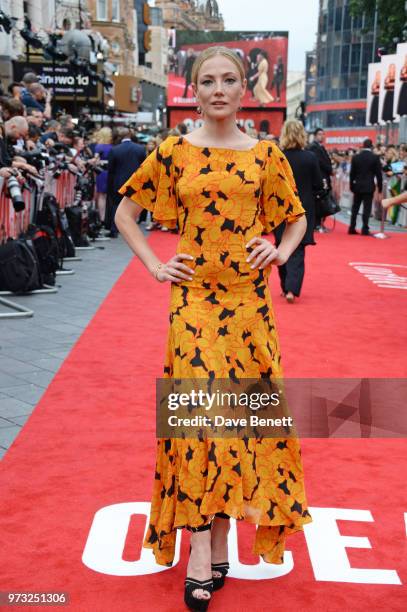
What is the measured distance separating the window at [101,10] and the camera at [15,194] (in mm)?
70219

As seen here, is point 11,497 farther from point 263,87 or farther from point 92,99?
point 263,87

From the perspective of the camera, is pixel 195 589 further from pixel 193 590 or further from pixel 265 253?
pixel 265 253

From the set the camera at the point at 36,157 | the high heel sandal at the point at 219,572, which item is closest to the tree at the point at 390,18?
the camera at the point at 36,157

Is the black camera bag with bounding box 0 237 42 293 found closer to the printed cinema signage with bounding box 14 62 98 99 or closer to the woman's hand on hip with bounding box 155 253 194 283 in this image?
the woman's hand on hip with bounding box 155 253 194 283

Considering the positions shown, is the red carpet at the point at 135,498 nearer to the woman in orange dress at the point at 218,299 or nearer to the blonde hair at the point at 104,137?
the woman in orange dress at the point at 218,299

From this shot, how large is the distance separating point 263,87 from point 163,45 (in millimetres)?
93937

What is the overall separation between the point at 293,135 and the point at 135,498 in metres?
5.97

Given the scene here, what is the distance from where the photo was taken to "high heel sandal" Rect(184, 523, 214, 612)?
9.62 feet

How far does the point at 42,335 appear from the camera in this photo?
24.5 ft

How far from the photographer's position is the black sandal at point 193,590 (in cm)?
293

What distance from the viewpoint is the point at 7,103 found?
31.4 feet

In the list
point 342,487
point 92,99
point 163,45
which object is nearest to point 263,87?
point 92,99

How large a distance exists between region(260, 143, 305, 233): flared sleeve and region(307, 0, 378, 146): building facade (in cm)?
8119

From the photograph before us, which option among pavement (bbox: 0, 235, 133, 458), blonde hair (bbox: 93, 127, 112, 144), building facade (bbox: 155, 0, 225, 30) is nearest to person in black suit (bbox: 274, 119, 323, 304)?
pavement (bbox: 0, 235, 133, 458)
